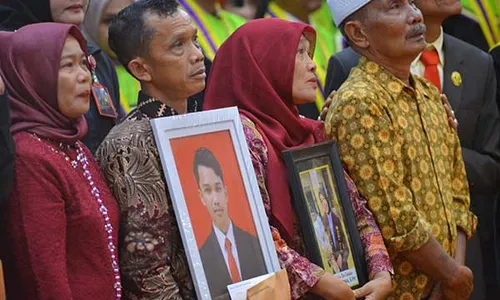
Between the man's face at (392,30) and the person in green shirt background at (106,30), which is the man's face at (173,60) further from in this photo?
the person in green shirt background at (106,30)

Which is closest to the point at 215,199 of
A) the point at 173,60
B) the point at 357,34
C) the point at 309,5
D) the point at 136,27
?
the point at 173,60

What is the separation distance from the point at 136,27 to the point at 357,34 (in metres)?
1.03

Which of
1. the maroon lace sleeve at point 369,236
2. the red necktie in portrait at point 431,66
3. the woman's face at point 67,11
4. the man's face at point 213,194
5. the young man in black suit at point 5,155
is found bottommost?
the maroon lace sleeve at point 369,236

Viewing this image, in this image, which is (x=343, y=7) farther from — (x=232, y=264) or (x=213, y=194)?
(x=232, y=264)

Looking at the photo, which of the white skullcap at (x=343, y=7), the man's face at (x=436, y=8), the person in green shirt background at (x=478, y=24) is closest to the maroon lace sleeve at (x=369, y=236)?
the white skullcap at (x=343, y=7)

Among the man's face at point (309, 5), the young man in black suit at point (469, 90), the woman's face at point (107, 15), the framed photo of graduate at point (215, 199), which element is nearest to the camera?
the framed photo of graduate at point (215, 199)

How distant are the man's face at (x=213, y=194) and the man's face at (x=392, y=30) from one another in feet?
3.46

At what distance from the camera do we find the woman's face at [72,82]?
295 centimetres

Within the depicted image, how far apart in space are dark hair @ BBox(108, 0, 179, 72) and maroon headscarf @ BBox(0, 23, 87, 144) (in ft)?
1.12

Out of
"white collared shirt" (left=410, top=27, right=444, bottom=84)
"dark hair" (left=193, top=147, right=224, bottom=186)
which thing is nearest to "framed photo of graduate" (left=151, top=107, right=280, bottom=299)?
"dark hair" (left=193, top=147, right=224, bottom=186)

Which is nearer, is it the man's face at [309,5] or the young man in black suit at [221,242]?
the young man in black suit at [221,242]

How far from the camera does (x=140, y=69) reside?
10.8 feet

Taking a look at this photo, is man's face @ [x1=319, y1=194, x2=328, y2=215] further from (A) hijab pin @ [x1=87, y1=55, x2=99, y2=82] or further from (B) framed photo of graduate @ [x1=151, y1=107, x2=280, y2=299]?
(A) hijab pin @ [x1=87, y1=55, x2=99, y2=82]

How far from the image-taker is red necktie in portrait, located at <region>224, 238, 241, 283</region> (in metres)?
3.09
